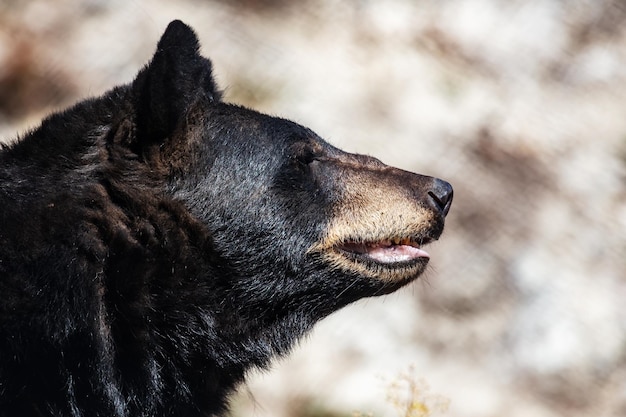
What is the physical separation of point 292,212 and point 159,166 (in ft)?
2.16

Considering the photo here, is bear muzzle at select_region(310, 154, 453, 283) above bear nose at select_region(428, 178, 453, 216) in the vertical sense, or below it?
below

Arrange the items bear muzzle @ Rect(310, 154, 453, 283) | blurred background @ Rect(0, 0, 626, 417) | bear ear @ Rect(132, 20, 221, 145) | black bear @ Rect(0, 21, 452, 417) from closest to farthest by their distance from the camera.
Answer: black bear @ Rect(0, 21, 452, 417) < bear ear @ Rect(132, 20, 221, 145) < bear muzzle @ Rect(310, 154, 453, 283) < blurred background @ Rect(0, 0, 626, 417)

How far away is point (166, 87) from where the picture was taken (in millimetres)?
4562

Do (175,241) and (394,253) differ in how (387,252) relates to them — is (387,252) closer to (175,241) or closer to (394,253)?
(394,253)

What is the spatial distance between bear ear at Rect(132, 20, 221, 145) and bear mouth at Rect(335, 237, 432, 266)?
3.24ft

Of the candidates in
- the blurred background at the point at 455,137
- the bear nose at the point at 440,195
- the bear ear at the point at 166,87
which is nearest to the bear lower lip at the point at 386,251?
the bear nose at the point at 440,195

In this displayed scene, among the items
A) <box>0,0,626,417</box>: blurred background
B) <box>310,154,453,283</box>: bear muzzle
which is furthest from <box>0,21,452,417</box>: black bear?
<box>0,0,626,417</box>: blurred background

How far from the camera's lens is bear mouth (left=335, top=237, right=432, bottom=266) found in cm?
483

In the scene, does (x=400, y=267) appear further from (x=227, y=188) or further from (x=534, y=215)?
(x=534, y=215)

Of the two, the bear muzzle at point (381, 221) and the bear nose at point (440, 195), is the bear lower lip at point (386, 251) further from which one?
the bear nose at point (440, 195)

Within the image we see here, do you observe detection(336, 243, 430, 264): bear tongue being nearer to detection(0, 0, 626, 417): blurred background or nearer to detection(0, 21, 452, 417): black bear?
detection(0, 21, 452, 417): black bear

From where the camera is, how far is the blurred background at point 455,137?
7863 mm

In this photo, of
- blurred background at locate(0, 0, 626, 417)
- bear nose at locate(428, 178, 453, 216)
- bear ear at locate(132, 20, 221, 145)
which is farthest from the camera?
blurred background at locate(0, 0, 626, 417)

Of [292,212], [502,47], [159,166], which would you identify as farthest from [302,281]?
[502,47]
